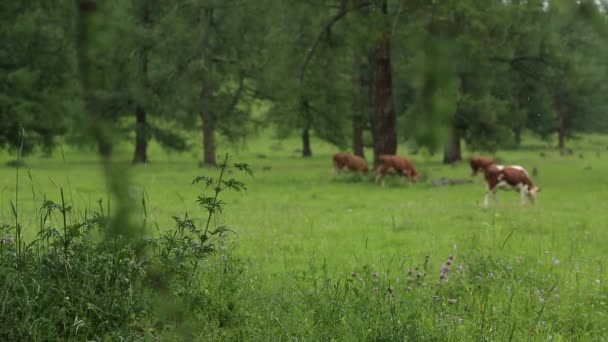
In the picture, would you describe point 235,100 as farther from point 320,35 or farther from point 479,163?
point 479,163

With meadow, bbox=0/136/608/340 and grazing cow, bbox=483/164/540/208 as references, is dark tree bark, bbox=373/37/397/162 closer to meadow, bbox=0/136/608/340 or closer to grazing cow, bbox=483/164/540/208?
meadow, bbox=0/136/608/340

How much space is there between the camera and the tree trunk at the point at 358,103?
35938 mm

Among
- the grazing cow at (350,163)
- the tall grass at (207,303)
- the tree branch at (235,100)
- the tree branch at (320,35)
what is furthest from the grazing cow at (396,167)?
the tall grass at (207,303)

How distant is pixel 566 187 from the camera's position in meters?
23.2

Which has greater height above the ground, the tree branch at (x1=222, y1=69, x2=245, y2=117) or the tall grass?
the tree branch at (x1=222, y1=69, x2=245, y2=117)

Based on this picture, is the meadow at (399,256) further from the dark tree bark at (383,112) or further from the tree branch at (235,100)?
the tree branch at (235,100)

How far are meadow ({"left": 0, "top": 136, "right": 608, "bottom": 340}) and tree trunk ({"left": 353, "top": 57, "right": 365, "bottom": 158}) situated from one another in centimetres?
1326

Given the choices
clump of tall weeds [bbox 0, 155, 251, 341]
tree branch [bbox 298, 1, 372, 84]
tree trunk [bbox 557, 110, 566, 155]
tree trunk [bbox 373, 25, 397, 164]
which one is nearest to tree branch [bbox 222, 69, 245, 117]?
tree branch [bbox 298, 1, 372, 84]

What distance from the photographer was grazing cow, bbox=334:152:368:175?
25938mm

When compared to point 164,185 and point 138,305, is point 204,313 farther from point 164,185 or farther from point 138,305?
point 164,185

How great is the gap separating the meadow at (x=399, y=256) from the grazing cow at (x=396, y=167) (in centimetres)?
36

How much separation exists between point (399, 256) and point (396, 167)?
16.0 m

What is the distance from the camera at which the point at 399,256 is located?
23.3 ft

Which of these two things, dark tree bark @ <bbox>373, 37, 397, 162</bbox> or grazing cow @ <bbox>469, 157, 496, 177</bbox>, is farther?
grazing cow @ <bbox>469, 157, 496, 177</bbox>
